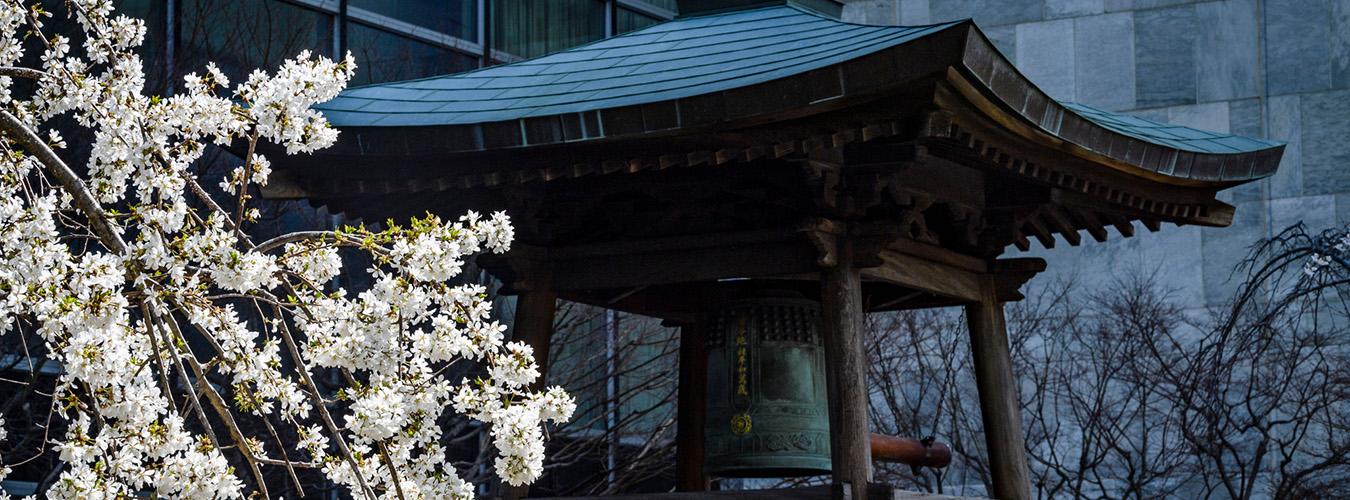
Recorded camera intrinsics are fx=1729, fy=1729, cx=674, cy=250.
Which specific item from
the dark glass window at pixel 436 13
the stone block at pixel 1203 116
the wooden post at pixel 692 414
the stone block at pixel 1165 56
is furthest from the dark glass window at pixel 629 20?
the wooden post at pixel 692 414

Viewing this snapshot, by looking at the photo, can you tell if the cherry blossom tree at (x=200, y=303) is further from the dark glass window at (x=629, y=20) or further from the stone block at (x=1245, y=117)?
the stone block at (x=1245, y=117)

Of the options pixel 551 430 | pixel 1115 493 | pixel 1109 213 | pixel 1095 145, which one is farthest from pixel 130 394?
pixel 1115 493

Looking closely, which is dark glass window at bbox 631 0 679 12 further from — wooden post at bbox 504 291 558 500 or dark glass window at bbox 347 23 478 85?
wooden post at bbox 504 291 558 500

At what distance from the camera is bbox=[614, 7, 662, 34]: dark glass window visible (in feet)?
49.8

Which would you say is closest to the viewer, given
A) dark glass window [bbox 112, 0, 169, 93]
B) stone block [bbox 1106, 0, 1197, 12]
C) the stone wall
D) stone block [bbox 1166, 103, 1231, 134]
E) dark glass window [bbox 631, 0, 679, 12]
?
dark glass window [bbox 112, 0, 169, 93]

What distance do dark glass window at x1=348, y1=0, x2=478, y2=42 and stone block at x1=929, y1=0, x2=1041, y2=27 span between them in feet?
16.4

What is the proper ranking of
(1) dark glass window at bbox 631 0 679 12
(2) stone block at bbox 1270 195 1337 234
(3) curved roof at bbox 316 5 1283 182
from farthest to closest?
(1) dark glass window at bbox 631 0 679 12, (2) stone block at bbox 1270 195 1337 234, (3) curved roof at bbox 316 5 1283 182

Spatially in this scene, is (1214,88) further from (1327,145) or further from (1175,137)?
(1175,137)

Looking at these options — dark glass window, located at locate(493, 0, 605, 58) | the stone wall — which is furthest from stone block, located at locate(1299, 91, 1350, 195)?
dark glass window, located at locate(493, 0, 605, 58)

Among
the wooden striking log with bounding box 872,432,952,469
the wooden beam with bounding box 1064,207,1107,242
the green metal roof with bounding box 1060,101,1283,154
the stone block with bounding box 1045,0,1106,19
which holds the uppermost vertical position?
the stone block with bounding box 1045,0,1106,19

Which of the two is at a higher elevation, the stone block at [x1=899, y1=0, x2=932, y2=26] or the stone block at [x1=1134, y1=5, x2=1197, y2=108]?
the stone block at [x1=899, y1=0, x2=932, y2=26]

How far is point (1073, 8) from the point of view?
1634cm

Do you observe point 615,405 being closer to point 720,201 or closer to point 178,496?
point 720,201

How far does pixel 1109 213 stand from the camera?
7031mm
